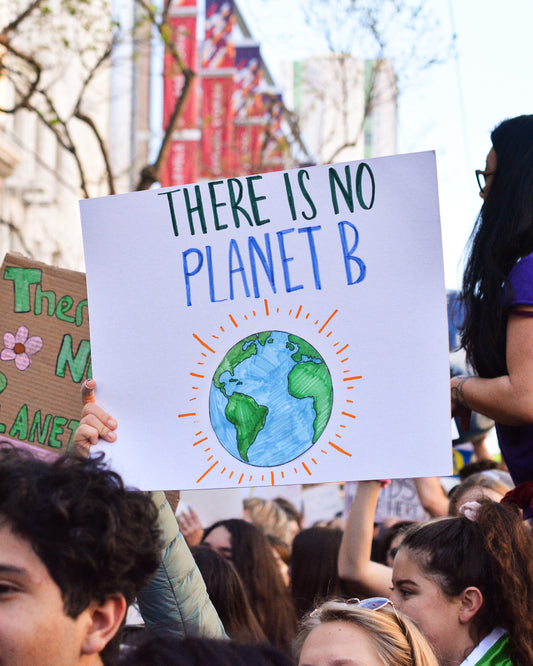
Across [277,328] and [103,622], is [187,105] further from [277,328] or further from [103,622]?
[103,622]

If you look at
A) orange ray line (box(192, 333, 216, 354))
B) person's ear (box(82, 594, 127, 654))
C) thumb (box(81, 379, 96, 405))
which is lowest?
person's ear (box(82, 594, 127, 654))

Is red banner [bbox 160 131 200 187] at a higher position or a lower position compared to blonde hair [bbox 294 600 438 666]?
higher

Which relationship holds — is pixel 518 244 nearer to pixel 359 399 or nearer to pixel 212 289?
pixel 359 399

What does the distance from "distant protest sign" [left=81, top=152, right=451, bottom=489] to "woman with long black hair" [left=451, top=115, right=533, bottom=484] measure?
24 centimetres

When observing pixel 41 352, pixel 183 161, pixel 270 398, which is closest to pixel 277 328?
pixel 270 398

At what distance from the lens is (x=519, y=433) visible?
2.37 meters

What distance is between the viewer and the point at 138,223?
2322 mm

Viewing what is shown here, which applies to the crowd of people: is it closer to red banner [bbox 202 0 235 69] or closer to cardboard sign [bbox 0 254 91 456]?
cardboard sign [bbox 0 254 91 456]

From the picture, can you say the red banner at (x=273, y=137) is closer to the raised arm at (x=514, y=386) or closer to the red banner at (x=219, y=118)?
the red banner at (x=219, y=118)

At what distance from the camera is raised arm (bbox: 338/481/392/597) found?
330cm

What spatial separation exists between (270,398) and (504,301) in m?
0.60

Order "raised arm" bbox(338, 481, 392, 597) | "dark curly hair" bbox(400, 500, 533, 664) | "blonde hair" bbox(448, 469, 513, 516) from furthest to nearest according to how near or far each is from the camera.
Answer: "blonde hair" bbox(448, 469, 513, 516)
"raised arm" bbox(338, 481, 392, 597)
"dark curly hair" bbox(400, 500, 533, 664)

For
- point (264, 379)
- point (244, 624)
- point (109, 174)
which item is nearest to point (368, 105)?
point (109, 174)

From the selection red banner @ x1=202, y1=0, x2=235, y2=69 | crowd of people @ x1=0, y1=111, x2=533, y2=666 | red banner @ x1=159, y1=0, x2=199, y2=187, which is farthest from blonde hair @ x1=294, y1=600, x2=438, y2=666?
red banner @ x1=202, y1=0, x2=235, y2=69
